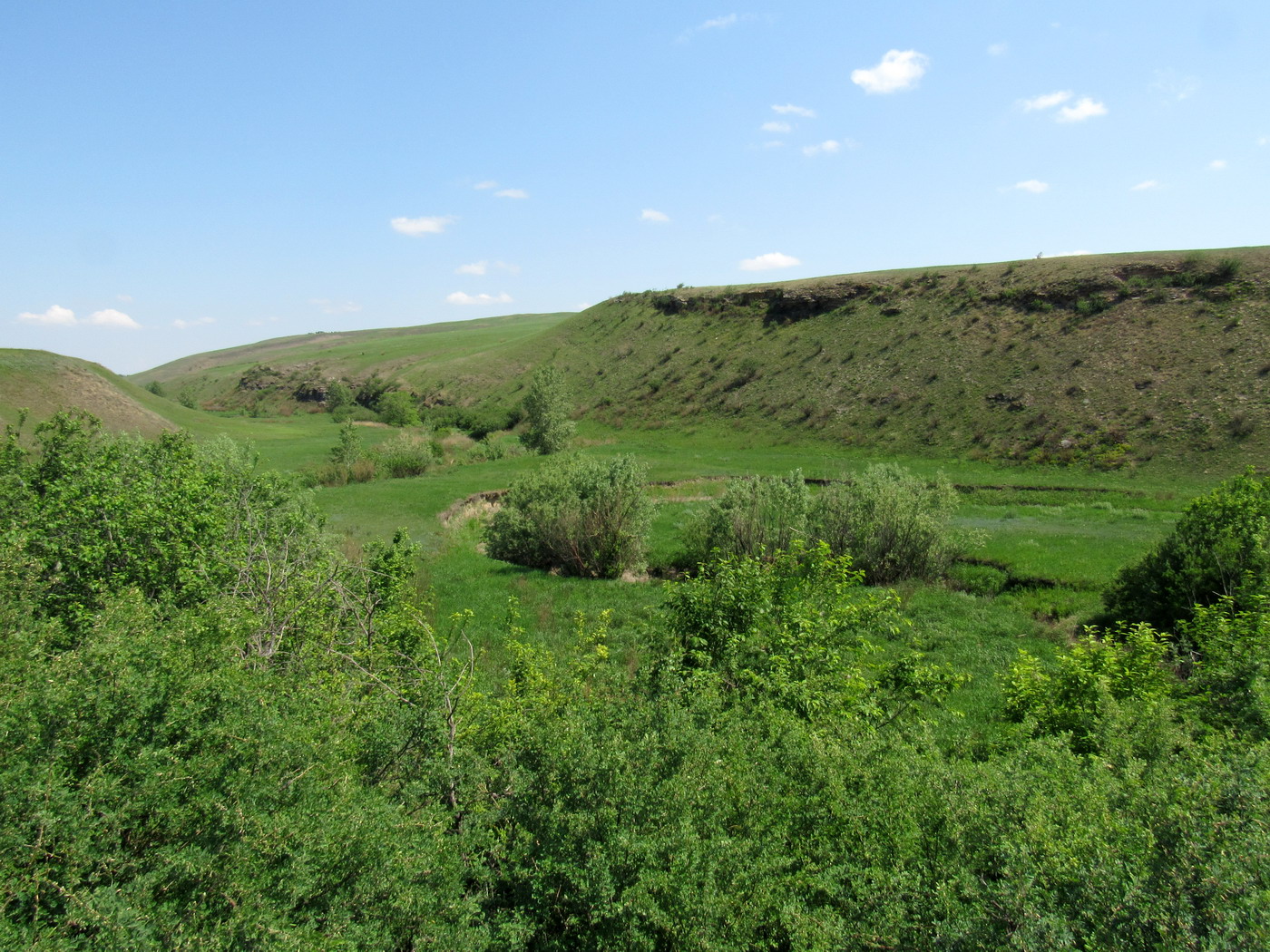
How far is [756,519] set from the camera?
933 inches

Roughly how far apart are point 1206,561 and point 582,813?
1807 cm

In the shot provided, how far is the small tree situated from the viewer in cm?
6047

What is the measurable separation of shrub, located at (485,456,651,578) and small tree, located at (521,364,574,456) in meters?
32.8

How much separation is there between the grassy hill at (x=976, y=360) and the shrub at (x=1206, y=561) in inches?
1212

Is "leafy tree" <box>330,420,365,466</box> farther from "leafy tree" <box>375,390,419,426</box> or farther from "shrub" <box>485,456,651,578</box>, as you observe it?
"leafy tree" <box>375,390,419,426</box>

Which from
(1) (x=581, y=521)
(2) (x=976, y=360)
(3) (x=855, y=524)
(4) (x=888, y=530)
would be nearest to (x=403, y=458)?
(1) (x=581, y=521)

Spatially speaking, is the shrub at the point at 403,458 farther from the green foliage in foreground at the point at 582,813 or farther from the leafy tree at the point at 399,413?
the green foliage in foreground at the point at 582,813

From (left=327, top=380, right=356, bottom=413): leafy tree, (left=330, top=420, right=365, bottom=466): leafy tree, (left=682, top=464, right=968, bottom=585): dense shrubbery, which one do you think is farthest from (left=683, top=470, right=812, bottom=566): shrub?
(left=327, top=380, right=356, bottom=413): leafy tree

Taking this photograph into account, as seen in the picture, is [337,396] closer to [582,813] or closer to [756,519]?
[756,519]

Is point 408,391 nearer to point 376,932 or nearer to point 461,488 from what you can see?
point 461,488

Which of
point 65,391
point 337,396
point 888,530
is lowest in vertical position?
point 888,530

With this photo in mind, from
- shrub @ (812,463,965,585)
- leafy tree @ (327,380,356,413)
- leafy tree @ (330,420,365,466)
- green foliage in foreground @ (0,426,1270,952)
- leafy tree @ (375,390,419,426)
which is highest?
leafy tree @ (327,380,356,413)

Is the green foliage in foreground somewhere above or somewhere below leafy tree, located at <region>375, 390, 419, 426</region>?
below

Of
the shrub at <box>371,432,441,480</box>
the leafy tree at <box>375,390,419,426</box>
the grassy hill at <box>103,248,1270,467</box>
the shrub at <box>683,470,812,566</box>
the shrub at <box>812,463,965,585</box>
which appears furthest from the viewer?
the leafy tree at <box>375,390,419,426</box>
